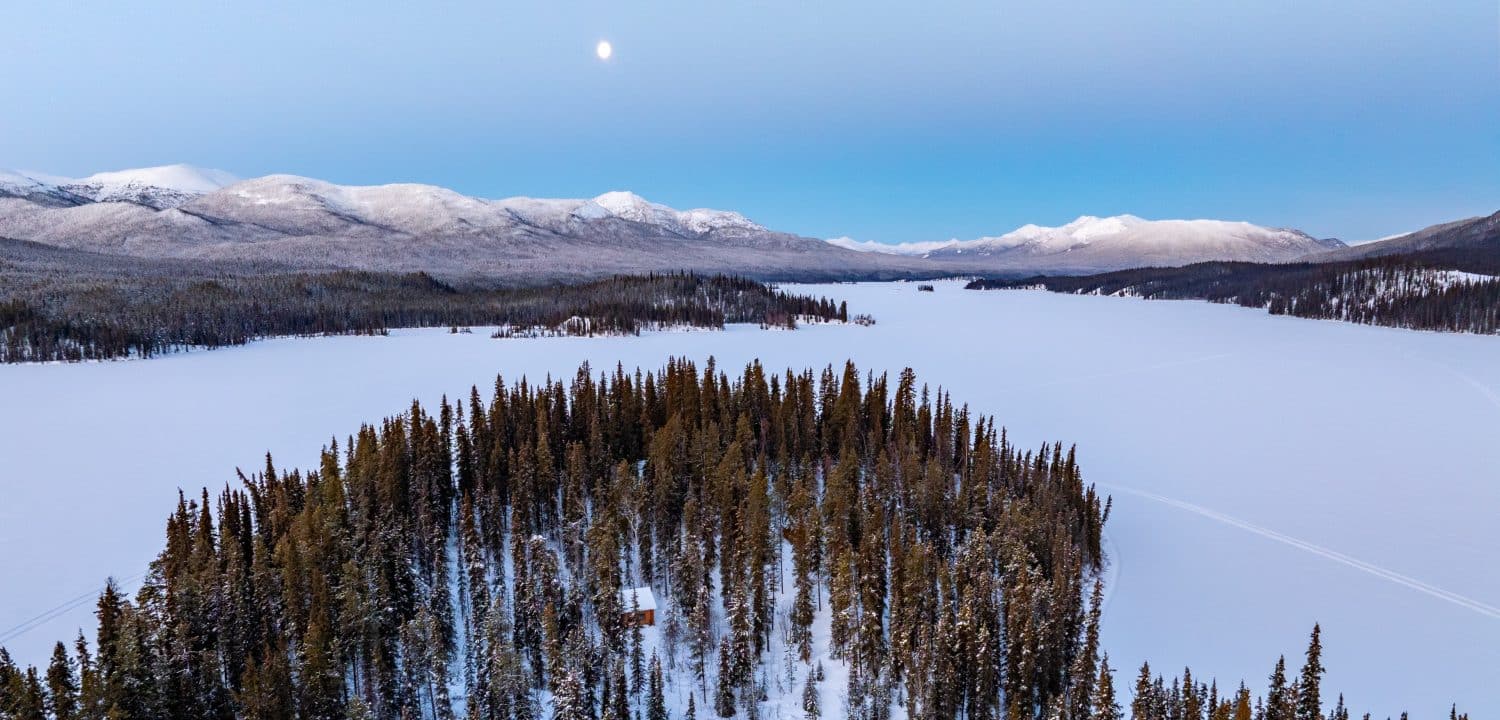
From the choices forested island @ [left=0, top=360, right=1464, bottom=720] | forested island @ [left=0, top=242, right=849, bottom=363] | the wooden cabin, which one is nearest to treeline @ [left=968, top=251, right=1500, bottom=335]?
forested island @ [left=0, top=242, right=849, bottom=363]

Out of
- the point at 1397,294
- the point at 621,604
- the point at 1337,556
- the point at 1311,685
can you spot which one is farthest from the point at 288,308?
the point at 1397,294

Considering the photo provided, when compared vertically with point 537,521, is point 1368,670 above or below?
below

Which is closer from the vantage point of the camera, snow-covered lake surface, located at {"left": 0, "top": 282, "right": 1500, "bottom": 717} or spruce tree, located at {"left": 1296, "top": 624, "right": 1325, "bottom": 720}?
spruce tree, located at {"left": 1296, "top": 624, "right": 1325, "bottom": 720}

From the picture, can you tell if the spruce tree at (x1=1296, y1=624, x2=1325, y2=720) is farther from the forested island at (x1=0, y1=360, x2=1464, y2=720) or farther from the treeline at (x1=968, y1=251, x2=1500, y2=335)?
the treeline at (x1=968, y1=251, x2=1500, y2=335)

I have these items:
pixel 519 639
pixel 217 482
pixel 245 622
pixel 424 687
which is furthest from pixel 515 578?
pixel 217 482

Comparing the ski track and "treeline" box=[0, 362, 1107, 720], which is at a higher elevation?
"treeline" box=[0, 362, 1107, 720]

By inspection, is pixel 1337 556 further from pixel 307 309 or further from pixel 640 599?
pixel 307 309

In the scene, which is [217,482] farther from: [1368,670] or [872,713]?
[1368,670]
